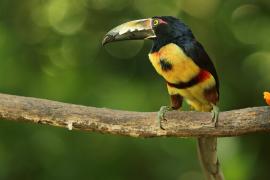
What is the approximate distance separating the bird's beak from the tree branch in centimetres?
50

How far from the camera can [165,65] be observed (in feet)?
11.2

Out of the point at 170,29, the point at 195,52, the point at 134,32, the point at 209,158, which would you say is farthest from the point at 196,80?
the point at 209,158

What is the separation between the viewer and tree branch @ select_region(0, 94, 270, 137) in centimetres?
317

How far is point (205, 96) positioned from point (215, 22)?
2306 mm

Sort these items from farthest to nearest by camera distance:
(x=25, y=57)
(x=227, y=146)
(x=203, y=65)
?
(x=25, y=57) → (x=227, y=146) → (x=203, y=65)

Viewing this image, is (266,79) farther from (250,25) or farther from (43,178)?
(43,178)

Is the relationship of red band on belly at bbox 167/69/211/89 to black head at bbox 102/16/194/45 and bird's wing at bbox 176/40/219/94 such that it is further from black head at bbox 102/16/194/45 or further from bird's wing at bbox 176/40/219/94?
black head at bbox 102/16/194/45

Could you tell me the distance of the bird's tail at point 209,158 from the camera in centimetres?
381

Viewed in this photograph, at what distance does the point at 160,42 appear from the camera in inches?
139

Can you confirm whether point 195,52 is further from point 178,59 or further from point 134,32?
point 134,32

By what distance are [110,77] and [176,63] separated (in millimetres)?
2159

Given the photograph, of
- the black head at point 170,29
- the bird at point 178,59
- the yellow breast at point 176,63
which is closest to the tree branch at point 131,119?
the bird at point 178,59

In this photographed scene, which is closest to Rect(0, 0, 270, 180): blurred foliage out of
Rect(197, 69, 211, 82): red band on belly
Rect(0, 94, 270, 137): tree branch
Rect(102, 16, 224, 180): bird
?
Rect(102, 16, 224, 180): bird

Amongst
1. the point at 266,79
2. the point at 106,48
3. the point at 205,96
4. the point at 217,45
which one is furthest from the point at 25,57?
the point at 205,96
